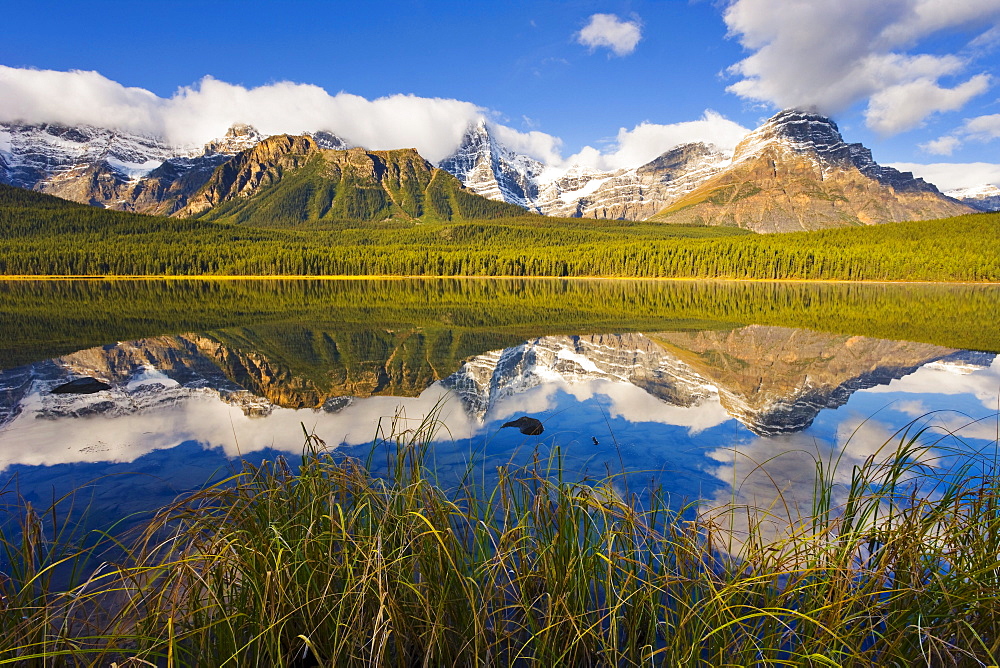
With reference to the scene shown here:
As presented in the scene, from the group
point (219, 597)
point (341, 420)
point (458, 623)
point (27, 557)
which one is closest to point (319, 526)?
point (219, 597)

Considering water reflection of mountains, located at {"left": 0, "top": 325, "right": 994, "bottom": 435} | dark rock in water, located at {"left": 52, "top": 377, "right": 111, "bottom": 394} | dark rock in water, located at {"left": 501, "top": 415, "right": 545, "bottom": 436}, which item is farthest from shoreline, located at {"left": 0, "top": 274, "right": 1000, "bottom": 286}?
dark rock in water, located at {"left": 501, "top": 415, "right": 545, "bottom": 436}

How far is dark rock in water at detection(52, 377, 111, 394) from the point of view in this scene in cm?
1475

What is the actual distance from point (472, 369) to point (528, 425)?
268 inches

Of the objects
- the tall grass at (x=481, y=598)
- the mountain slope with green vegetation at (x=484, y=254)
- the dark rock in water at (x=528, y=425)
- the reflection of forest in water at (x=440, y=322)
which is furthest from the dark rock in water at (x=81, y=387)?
the mountain slope with green vegetation at (x=484, y=254)

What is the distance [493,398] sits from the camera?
550 inches

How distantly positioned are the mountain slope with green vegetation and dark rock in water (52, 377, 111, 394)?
116150 millimetres

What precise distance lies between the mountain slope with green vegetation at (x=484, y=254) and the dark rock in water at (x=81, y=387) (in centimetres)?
11615

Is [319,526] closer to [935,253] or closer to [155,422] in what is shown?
[155,422]

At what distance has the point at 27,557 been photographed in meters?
3.60

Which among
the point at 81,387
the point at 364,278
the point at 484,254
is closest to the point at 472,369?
→ the point at 81,387

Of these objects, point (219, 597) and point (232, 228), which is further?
point (232, 228)

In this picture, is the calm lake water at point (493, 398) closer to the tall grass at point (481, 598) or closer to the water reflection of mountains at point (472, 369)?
the water reflection of mountains at point (472, 369)

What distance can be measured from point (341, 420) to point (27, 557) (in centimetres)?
869

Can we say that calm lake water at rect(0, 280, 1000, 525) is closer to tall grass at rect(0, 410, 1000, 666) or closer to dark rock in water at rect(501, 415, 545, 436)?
dark rock in water at rect(501, 415, 545, 436)
